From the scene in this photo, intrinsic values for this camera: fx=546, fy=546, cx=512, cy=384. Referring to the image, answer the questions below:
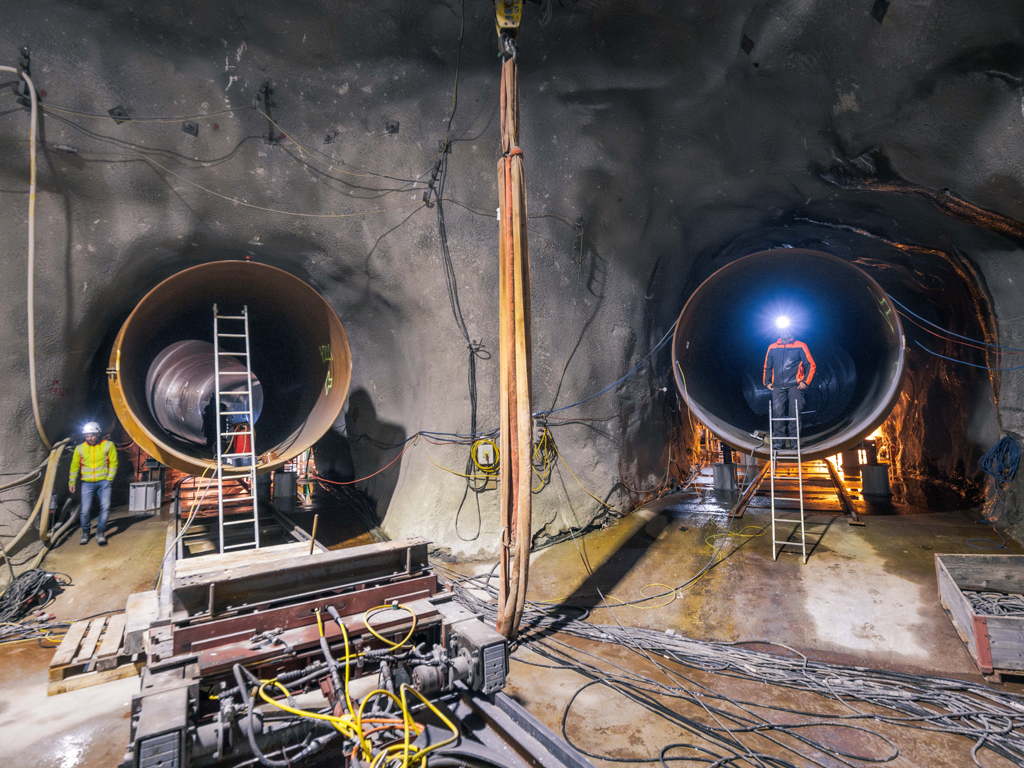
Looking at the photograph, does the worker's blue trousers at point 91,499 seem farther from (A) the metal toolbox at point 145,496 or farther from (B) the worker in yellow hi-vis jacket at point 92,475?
(A) the metal toolbox at point 145,496

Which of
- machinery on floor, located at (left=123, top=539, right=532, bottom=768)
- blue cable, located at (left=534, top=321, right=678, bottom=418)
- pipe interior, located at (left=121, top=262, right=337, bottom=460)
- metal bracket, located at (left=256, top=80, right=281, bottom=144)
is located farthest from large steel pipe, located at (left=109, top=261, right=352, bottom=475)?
machinery on floor, located at (left=123, top=539, right=532, bottom=768)

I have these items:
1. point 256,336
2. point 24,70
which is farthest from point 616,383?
point 24,70

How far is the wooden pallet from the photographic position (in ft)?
12.2

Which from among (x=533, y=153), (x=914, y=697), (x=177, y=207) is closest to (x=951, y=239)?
(x=533, y=153)

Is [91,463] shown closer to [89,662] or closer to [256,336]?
[256,336]

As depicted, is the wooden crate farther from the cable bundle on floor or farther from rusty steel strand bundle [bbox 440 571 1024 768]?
the cable bundle on floor

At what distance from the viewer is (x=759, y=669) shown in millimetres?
3664

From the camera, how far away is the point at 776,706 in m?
3.25

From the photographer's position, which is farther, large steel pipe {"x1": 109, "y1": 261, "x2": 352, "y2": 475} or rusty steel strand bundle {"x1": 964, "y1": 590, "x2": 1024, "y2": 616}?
large steel pipe {"x1": 109, "y1": 261, "x2": 352, "y2": 475}

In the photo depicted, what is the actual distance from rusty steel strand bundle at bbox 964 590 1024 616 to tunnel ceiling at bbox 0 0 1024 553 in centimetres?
274

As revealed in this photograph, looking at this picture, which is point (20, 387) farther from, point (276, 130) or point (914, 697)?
point (914, 697)

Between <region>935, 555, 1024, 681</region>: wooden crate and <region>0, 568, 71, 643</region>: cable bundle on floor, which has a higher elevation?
<region>935, 555, 1024, 681</region>: wooden crate

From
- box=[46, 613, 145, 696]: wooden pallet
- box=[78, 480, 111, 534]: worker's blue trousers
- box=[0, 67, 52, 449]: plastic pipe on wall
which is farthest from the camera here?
box=[78, 480, 111, 534]: worker's blue trousers

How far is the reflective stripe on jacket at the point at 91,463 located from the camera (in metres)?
5.89
